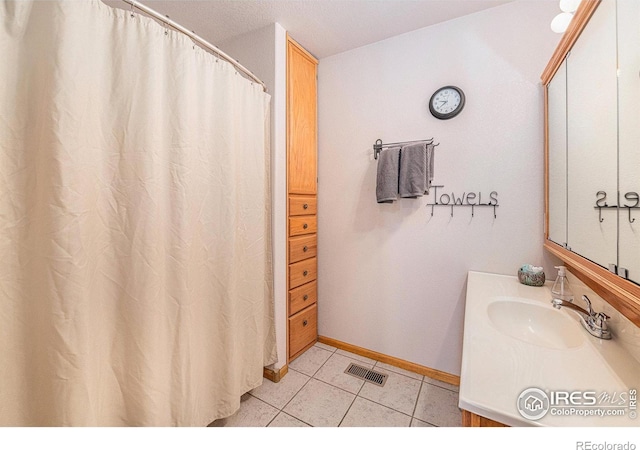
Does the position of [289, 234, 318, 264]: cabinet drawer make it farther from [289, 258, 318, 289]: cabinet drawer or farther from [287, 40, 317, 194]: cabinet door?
[287, 40, 317, 194]: cabinet door

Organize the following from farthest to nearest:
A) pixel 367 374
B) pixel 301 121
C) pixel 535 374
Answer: pixel 301 121 → pixel 367 374 → pixel 535 374

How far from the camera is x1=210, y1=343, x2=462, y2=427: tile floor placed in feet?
4.33

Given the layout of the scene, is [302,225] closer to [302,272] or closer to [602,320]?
[302,272]

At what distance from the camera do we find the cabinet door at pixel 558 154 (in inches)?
43.1

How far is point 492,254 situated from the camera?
150 cm

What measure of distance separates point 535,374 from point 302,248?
57.6 inches

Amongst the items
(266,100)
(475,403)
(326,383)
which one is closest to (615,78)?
(475,403)

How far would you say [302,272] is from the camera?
75.0 inches

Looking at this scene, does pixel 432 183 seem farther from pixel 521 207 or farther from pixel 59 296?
pixel 59 296

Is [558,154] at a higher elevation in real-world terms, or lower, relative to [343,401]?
higher

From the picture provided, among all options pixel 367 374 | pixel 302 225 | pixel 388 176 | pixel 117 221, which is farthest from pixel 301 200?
pixel 367 374

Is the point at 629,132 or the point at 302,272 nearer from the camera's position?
the point at 629,132

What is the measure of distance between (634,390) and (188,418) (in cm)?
153

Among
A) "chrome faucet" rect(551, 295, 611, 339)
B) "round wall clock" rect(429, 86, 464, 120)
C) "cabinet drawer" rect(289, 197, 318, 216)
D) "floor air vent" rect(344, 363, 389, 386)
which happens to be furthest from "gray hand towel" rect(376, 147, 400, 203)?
"floor air vent" rect(344, 363, 389, 386)
